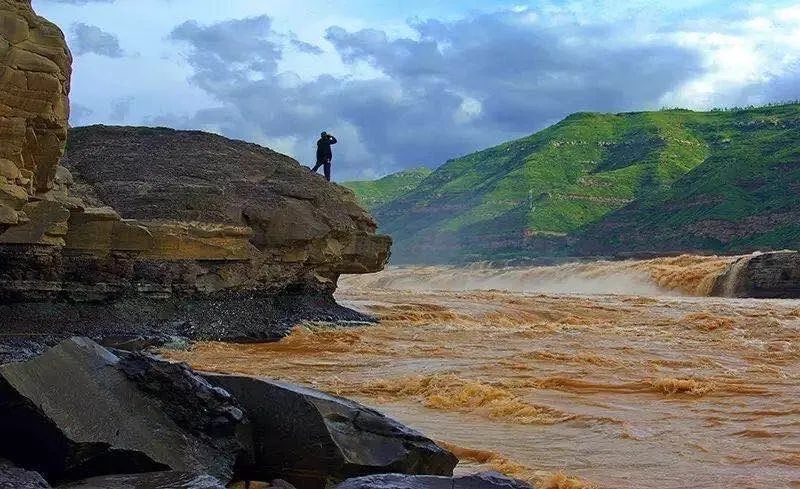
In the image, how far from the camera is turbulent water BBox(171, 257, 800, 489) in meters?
6.73

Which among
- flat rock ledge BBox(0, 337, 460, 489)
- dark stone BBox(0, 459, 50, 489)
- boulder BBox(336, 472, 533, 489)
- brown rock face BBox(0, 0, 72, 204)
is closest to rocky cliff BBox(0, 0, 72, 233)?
brown rock face BBox(0, 0, 72, 204)

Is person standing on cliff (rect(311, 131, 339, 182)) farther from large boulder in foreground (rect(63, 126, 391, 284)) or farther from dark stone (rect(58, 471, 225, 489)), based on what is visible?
dark stone (rect(58, 471, 225, 489))

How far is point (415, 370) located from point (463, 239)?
92.3 m

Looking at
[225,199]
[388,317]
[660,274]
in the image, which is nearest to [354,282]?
[660,274]

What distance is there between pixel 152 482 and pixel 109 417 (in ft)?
2.23

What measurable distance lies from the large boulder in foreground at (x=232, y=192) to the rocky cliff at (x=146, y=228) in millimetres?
34

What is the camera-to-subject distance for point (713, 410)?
9.12 m

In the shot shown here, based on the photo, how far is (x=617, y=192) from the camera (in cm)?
10694

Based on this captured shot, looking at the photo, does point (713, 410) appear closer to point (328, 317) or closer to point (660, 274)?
point (328, 317)

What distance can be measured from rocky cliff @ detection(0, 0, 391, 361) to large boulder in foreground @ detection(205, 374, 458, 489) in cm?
537

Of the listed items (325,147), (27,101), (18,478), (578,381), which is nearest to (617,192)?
(325,147)

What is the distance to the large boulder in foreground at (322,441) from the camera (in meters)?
5.44

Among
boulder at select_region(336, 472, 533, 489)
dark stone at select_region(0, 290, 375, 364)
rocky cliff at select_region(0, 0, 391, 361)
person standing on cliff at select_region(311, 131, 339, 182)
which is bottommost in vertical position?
dark stone at select_region(0, 290, 375, 364)

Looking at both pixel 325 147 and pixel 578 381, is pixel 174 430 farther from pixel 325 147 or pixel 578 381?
pixel 325 147
